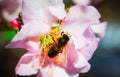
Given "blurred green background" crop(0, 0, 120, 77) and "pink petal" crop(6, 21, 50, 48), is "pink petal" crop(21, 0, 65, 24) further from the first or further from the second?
"blurred green background" crop(0, 0, 120, 77)

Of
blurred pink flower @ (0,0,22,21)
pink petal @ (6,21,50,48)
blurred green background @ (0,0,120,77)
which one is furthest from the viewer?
blurred green background @ (0,0,120,77)

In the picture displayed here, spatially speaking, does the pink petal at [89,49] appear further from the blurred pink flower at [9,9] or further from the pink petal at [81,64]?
the blurred pink flower at [9,9]

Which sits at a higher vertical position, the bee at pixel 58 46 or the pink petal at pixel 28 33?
the pink petal at pixel 28 33

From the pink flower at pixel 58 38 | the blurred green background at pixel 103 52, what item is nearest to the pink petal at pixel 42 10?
the pink flower at pixel 58 38

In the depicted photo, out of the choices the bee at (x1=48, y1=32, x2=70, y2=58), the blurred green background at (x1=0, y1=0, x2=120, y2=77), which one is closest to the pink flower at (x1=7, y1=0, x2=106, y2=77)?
the bee at (x1=48, y1=32, x2=70, y2=58)

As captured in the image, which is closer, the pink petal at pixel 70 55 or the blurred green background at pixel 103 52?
the pink petal at pixel 70 55

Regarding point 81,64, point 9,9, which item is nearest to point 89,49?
point 81,64
